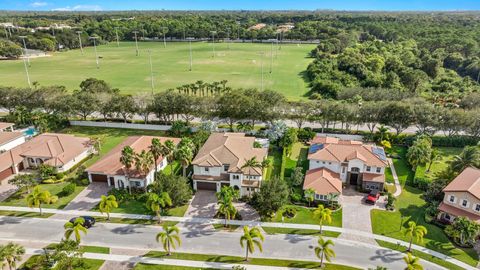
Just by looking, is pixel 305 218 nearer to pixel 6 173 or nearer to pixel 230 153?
pixel 230 153

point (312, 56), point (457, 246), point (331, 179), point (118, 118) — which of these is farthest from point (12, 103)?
point (312, 56)

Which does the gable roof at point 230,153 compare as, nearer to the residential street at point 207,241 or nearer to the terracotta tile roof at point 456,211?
the residential street at point 207,241

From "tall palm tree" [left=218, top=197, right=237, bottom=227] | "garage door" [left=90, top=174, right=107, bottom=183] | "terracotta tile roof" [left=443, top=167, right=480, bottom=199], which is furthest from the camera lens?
"garage door" [left=90, top=174, right=107, bottom=183]

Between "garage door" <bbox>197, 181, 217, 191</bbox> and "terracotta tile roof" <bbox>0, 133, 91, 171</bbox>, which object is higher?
"terracotta tile roof" <bbox>0, 133, 91, 171</bbox>

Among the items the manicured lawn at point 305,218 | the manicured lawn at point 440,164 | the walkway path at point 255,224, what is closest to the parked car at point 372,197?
the manicured lawn at point 305,218

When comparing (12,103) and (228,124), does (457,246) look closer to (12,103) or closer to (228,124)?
(228,124)

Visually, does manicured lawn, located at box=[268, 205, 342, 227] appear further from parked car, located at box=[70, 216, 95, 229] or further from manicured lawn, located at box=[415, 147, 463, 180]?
parked car, located at box=[70, 216, 95, 229]

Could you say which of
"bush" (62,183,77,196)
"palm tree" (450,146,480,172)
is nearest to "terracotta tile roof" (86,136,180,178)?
"bush" (62,183,77,196)
